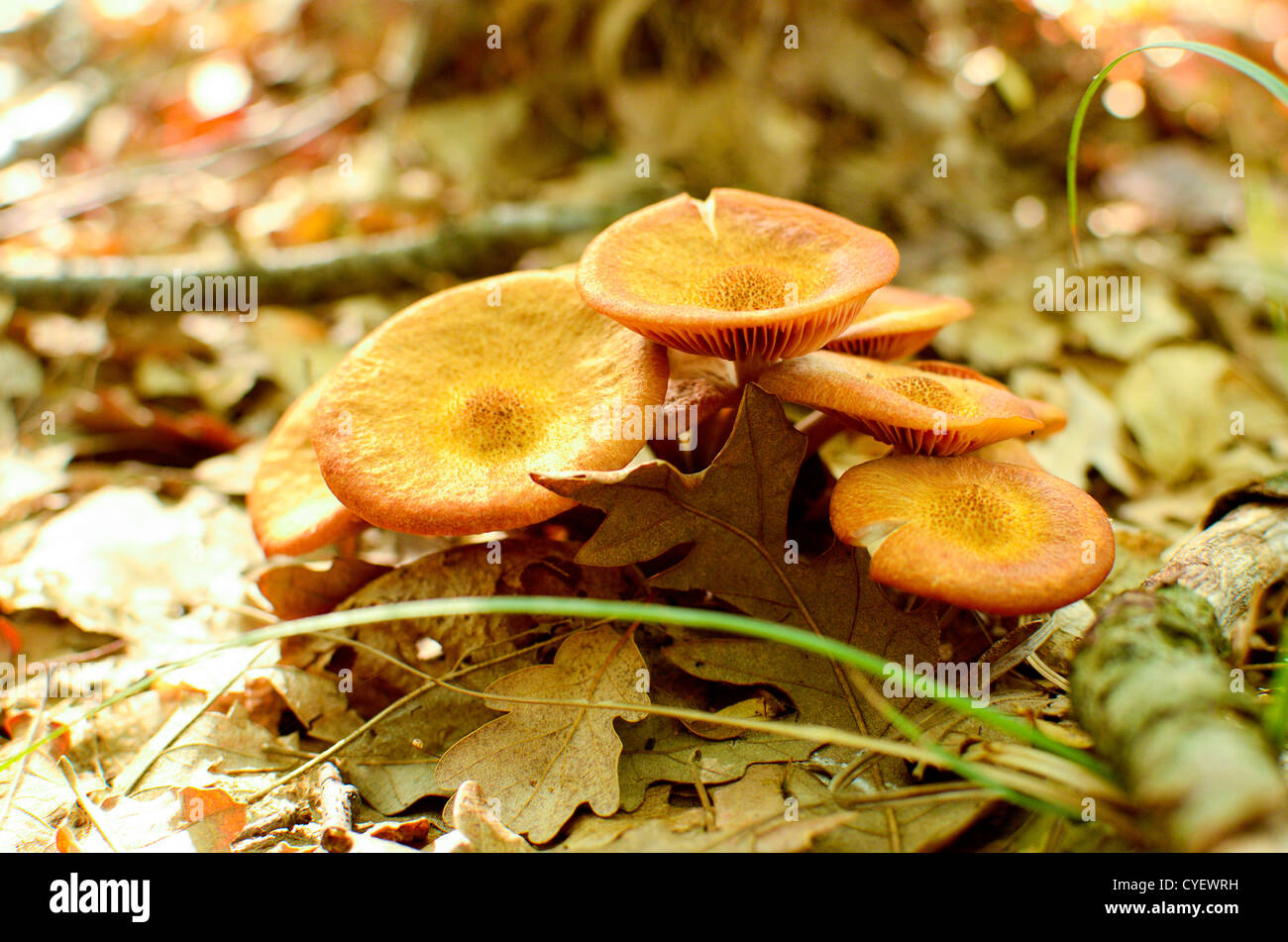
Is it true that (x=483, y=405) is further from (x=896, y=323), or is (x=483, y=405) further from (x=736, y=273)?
(x=896, y=323)

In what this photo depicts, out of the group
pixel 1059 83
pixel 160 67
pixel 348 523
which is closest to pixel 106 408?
pixel 348 523

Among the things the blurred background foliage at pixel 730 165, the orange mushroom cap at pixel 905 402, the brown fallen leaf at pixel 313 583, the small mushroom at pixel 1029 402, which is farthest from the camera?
the blurred background foliage at pixel 730 165

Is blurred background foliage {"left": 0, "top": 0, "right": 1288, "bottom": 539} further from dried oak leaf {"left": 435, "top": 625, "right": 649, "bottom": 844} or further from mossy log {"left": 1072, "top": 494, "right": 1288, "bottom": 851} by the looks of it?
dried oak leaf {"left": 435, "top": 625, "right": 649, "bottom": 844}

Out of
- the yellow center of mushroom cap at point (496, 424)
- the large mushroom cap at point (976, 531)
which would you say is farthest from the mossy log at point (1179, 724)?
the yellow center of mushroom cap at point (496, 424)

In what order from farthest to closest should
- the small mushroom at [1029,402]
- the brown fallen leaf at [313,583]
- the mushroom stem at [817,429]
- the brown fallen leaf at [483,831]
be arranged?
1. the mushroom stem at [817,429]
2. the brown fallen leaf at [313,583]
3. the small mushroom at [1029,402]
4. the brown fallen leaf at [483,831]

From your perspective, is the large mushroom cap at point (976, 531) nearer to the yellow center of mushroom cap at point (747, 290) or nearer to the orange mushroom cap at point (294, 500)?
the yellow center of mushroom cap at point (747, 290)
